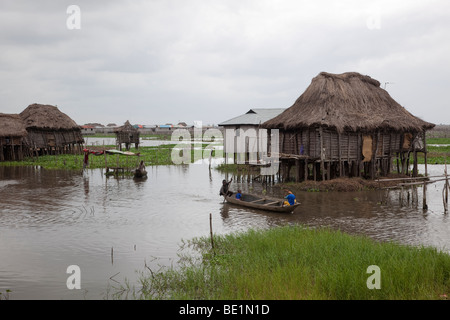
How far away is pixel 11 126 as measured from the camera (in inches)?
1505

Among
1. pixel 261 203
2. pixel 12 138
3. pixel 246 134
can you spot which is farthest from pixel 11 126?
pixel 261 203

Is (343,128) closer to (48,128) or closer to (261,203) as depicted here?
(261,203)

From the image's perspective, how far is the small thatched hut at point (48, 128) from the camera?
4241 centimetres

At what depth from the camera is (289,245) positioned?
9984mm

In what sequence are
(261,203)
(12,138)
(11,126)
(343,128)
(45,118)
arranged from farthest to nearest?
(45,118) < (11,126) < (12,138) < (343,128) < (261,203)

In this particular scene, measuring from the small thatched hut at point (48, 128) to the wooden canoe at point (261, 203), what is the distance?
1237 inches

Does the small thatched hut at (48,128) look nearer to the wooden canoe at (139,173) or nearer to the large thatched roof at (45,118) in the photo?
the large thatched roof at (45,118)

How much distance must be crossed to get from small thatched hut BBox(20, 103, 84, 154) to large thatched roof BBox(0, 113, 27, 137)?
5.36ft

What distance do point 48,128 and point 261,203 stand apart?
33725 mm

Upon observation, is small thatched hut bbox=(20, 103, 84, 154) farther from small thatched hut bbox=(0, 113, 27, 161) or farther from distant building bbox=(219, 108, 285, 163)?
distant building bbox=(219, 108, 285, 163)

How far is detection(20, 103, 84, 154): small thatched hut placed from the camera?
139ft

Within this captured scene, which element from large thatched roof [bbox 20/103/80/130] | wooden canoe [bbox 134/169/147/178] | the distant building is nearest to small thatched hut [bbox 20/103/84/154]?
large thatched roof [bbox 20/103/80/130]
